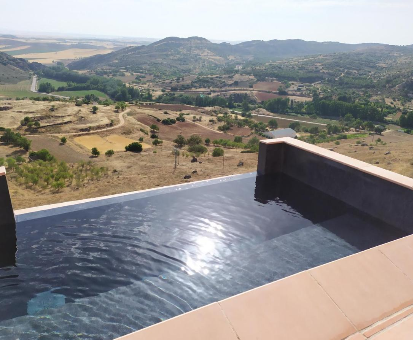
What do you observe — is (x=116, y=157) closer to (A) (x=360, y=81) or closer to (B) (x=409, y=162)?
(B) (x=409, y=162)

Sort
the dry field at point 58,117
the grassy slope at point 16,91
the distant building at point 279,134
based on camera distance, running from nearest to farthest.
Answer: the dry field at point 58,117 → the distant building at point 279,134 → the grassy slope at point 16,91

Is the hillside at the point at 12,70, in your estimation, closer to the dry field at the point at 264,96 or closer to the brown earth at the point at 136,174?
the dry field at the point at 264,96

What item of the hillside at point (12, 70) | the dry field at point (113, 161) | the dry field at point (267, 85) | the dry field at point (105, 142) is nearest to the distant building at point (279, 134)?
the dry field at point (113, 161)

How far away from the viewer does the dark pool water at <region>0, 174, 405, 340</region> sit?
6037mm

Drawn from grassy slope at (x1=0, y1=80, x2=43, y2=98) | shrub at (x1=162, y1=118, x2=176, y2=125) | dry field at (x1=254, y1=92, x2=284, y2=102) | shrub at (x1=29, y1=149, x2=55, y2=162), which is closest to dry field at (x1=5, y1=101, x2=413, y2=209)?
shrub at (x1=29, y1=149, x2=55, y2=162)

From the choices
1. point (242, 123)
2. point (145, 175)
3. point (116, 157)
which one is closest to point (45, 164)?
point (116, 157)

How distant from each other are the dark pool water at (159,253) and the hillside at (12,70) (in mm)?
149865

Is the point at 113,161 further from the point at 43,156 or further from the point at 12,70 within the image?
the point at 12,70

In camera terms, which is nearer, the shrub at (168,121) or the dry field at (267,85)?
the shrub at (168,121)

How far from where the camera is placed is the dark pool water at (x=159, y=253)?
6037 mm

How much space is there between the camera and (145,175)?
1823 centimetres

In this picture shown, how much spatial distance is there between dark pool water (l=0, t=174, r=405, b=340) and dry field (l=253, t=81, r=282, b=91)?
429 ft

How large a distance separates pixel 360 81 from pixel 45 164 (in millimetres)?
146845

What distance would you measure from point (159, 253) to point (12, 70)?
178m
